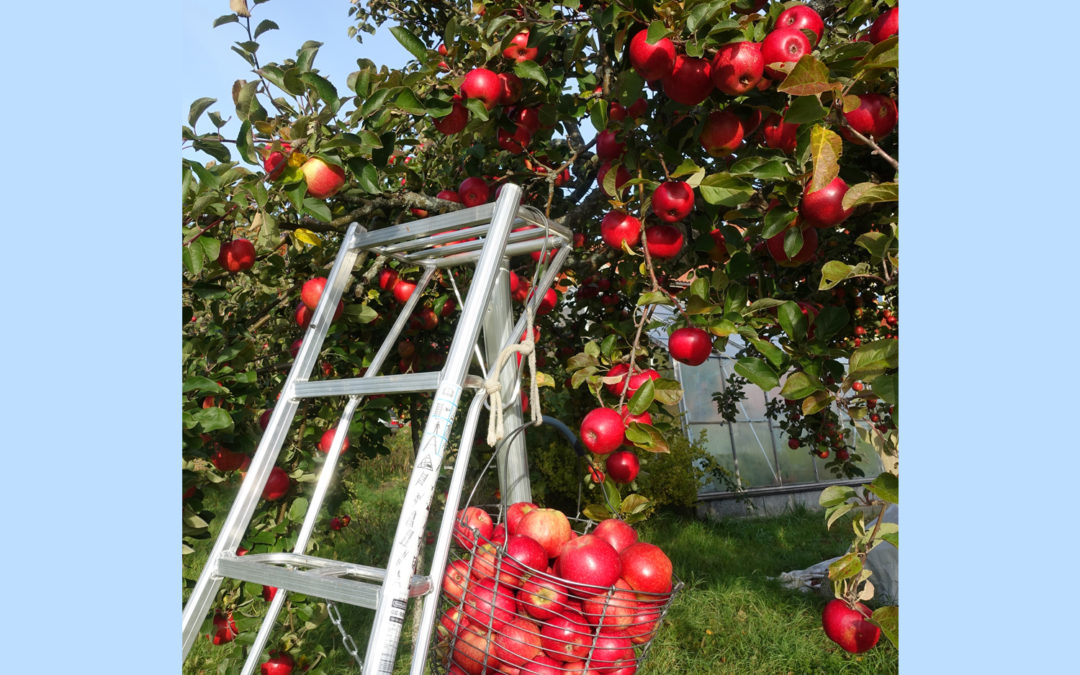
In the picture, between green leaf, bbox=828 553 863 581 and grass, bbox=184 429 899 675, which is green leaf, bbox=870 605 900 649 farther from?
grass, bbox=184 429 899 675

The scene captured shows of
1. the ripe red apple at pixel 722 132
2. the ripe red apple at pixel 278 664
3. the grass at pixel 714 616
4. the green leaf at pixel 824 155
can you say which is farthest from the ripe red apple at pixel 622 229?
the ripe red apple at pixel 278 664

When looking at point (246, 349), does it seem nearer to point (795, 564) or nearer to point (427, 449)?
point (427, 449)

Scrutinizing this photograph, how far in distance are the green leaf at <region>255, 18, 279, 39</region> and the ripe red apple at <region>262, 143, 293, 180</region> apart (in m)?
0.42

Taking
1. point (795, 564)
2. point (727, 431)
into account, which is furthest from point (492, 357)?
point (727, 431)

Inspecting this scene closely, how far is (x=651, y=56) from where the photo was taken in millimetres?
1217

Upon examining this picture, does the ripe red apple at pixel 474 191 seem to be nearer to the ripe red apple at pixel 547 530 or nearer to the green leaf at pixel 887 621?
the ripe red apple at pixel 547 530

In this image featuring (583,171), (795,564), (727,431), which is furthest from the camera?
(727,431)

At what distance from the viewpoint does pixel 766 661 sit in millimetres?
3156

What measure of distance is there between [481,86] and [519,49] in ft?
0.43

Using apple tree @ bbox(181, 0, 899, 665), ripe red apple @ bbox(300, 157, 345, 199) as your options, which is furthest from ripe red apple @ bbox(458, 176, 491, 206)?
ripe red apple @ bbox(300, 157, 345, 199)

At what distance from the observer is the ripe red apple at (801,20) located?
1157 millimetres

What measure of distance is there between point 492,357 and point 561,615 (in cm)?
74

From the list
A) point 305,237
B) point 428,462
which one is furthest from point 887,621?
point 305,237

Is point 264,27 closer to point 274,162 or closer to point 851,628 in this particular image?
point 274,162
